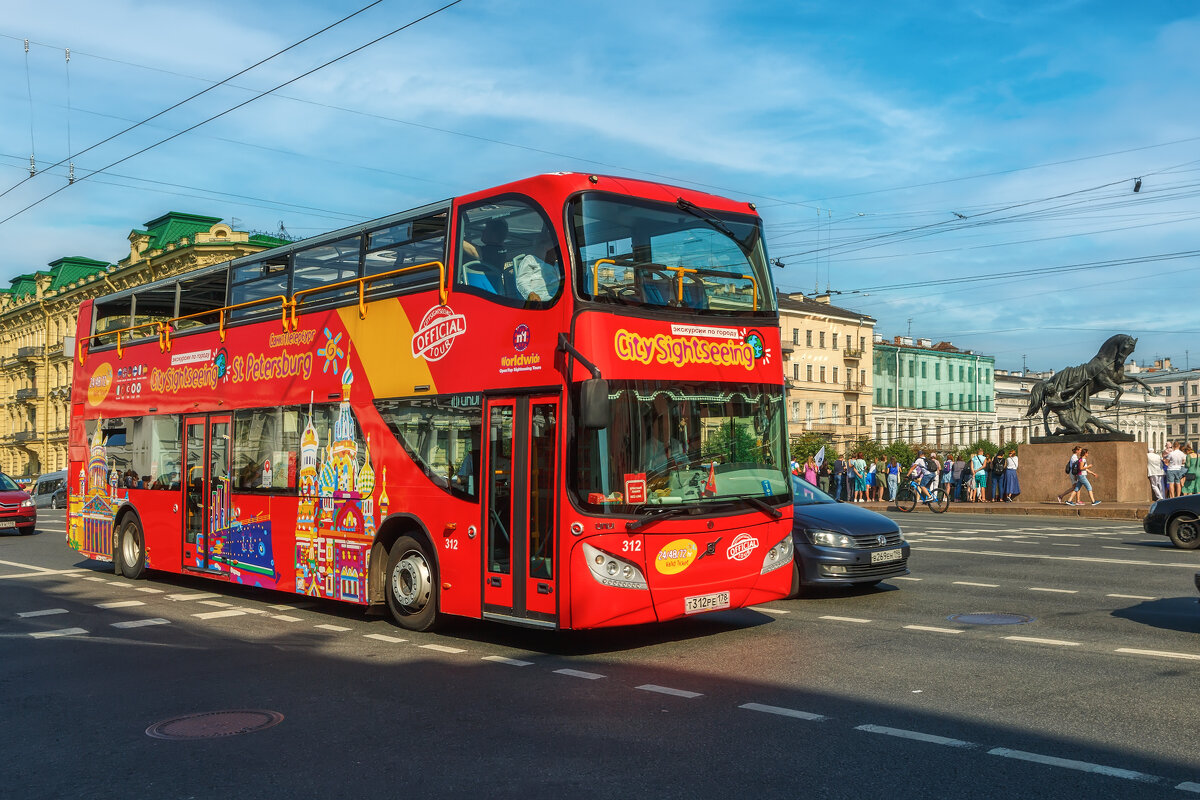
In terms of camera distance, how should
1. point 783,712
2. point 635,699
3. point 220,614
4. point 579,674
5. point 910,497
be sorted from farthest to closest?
point 910,497
point 220,614
point 579,674
point 635,699
point 783,712

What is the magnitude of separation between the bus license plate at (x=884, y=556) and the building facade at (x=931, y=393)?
3671 inches

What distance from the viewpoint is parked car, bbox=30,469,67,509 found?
54.1m

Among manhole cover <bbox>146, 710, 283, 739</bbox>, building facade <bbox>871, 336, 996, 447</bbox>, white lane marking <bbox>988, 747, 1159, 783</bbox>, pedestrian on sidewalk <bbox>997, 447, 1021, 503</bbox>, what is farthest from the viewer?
building facade <bbox>871, 336, 996, 447</bbox>

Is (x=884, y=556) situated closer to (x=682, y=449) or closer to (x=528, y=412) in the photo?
(x=682, y=449)

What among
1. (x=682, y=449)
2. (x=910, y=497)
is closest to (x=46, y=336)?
(x=910, y=497)

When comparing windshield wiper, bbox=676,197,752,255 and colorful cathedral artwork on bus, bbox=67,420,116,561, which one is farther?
colorful cathedral artwork on bus, bbox=67,420,116,561

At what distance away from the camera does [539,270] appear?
944 cm

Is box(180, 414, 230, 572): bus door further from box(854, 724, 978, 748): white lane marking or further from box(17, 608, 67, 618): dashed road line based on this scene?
box(854, 724, 978, 748): white lane marking

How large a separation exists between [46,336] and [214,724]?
87.1m

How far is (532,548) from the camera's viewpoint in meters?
9.30

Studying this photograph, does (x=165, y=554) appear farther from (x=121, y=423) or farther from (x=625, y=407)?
(x=625, y=407)

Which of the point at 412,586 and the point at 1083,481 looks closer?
the point at 412,586

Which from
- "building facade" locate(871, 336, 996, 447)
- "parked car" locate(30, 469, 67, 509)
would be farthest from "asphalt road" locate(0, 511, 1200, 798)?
"building facade" locate(871, 336, 996, 447)

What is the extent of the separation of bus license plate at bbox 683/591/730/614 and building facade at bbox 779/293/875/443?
85.5 meters
